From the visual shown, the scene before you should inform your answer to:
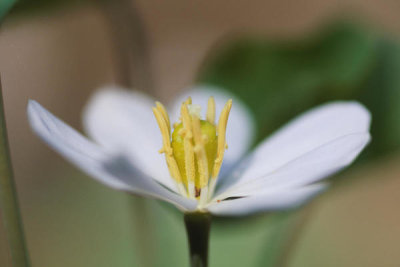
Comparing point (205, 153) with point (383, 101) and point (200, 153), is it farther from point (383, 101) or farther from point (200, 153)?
point (383, 101)

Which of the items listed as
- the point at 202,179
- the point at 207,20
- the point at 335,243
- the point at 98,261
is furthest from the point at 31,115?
the point at 207,20

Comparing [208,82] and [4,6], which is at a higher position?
[4,6]

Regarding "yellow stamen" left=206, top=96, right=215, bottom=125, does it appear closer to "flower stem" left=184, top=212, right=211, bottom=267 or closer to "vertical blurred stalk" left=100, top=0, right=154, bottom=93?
"flower stem" left=184, top=212, right=211, bottom=267

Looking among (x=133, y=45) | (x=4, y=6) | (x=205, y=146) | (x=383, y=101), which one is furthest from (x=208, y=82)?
(x=4, y=6)

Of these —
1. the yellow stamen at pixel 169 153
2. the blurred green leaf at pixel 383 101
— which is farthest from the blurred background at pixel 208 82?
the yellow stamen at pixel 169 153

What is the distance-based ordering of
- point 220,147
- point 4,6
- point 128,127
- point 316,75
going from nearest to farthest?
point 4,6, point 220,147, point 128,127, point 316,75

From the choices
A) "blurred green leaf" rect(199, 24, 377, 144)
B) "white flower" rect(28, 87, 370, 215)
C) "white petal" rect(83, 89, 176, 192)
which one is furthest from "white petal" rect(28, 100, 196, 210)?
"blurred green leaf" rect(199, 24, 377, 144)

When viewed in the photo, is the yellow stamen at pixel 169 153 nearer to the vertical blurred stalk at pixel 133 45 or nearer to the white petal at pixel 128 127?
the white petal at pixel 128 127
